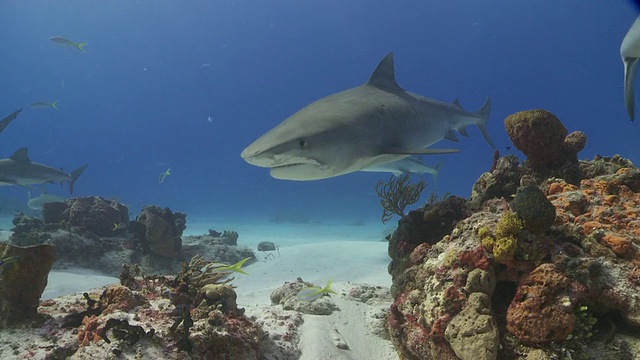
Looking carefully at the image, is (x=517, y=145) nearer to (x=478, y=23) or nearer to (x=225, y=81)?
(x=478, y=23)

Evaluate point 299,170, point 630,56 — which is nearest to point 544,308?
point 299,170

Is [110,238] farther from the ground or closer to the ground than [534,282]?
farther from the ground

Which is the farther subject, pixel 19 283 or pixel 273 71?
pixel 273 71

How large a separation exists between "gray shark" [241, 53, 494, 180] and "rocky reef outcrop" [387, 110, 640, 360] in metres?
1.39

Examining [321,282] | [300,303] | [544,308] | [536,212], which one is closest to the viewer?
[544,308]

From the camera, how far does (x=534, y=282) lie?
264 cm

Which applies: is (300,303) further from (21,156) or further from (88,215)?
(21,156)

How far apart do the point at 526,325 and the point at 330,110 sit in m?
3.17

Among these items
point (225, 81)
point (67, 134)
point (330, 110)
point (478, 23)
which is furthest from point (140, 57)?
point (330, 110)

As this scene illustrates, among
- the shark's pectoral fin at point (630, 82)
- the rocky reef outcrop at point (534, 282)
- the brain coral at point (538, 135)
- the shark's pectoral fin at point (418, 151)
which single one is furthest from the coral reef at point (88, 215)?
the shark's pectoral fin at point (630, 82)

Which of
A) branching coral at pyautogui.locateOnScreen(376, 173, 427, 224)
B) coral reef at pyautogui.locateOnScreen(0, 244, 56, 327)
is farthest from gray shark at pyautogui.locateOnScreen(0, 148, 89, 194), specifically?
branching coral at pyautogui.locateOnScreen(376, 173, 427, 224)

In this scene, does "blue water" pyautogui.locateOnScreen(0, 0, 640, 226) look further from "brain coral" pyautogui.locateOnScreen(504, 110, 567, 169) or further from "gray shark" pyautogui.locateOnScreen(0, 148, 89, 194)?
"brain coral" pyautogui.locateOnScreen(504, 110, 567, 169)

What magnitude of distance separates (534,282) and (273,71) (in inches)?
4439

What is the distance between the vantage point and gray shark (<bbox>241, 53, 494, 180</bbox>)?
377 centimetres
